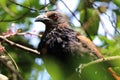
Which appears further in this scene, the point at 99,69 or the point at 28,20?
the point at 28,20

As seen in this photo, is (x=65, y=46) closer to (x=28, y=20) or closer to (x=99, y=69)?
(x=28, y=20)

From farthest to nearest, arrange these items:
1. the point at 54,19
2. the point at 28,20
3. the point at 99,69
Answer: the point at 54,19 < the point at 28,20 < the point at 99,69

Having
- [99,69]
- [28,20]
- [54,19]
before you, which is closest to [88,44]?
[28,20]

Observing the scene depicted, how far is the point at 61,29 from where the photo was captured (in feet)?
12.8

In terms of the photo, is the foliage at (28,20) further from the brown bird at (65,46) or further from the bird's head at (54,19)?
the bird's head at (54,19)

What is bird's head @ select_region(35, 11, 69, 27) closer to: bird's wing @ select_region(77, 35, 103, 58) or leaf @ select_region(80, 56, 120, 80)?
bird's wing @ select_region(77, 35, 103, 58)

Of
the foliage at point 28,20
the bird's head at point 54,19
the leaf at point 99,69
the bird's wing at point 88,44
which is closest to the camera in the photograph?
the leaf at point 99,69

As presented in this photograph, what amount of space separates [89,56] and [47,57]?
0.38 meters

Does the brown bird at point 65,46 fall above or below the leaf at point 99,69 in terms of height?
above

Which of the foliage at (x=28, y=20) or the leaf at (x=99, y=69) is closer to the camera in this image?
the leaf at (x=99, y=69)

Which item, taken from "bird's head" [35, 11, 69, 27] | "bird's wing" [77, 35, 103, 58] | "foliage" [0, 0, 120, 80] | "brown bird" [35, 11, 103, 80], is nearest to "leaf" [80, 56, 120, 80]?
"foliage" [0, 0, 120, 80]

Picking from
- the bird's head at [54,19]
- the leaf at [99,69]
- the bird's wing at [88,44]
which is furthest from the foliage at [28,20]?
the leaf at [99,69]

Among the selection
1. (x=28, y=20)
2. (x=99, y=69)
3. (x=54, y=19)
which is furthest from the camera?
(x=54, y=19)

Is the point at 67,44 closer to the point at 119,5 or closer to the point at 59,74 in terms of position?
the point at 119,5
